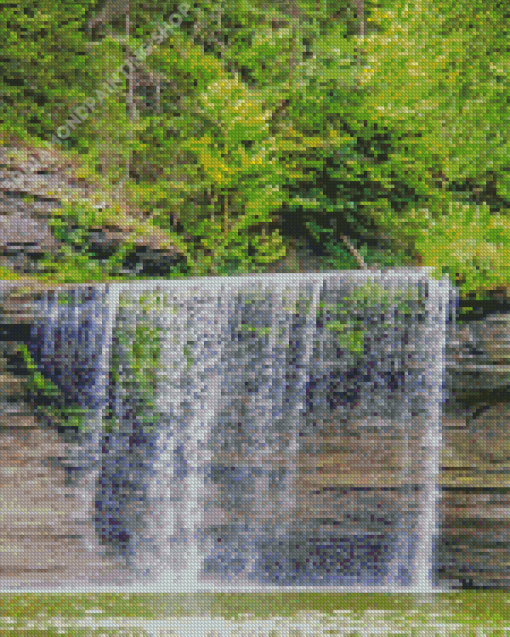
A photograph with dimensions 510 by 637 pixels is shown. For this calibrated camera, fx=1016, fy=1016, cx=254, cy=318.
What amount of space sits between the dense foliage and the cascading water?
2061mm

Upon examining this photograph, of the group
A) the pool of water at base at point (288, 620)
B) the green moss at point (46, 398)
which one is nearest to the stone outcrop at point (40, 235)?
the green moss at point (46, 398)

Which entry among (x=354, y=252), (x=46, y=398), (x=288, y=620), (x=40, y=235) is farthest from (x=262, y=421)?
(x=354, y=252)

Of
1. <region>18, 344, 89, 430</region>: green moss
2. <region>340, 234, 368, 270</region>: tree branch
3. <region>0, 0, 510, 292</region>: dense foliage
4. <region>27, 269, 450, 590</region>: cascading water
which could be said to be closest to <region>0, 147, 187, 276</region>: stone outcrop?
<region>0, 0, 510, 292</region>: dense foliage

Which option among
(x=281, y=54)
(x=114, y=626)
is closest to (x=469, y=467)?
(x=114, y=626)

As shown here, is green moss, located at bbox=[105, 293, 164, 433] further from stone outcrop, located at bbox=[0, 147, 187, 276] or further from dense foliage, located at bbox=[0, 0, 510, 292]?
dense foliage, located at bbox=[0, 0, 510, 292]

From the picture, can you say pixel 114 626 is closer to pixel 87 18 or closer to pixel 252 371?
pixel 252 371

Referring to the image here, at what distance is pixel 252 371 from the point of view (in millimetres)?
5078

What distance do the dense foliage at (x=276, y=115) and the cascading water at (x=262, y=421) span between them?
2.06 metres

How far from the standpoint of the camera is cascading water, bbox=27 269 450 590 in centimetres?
490

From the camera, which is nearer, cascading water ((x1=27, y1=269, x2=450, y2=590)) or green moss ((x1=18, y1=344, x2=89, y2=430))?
cascading water ((x1=27, y1=269, x2=450, y2=590))

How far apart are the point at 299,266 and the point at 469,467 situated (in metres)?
3.75

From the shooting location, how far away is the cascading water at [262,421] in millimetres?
4902

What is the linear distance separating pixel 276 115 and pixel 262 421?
394 cm

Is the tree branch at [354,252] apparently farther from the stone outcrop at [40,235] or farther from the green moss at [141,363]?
the green moss at [141,363]
